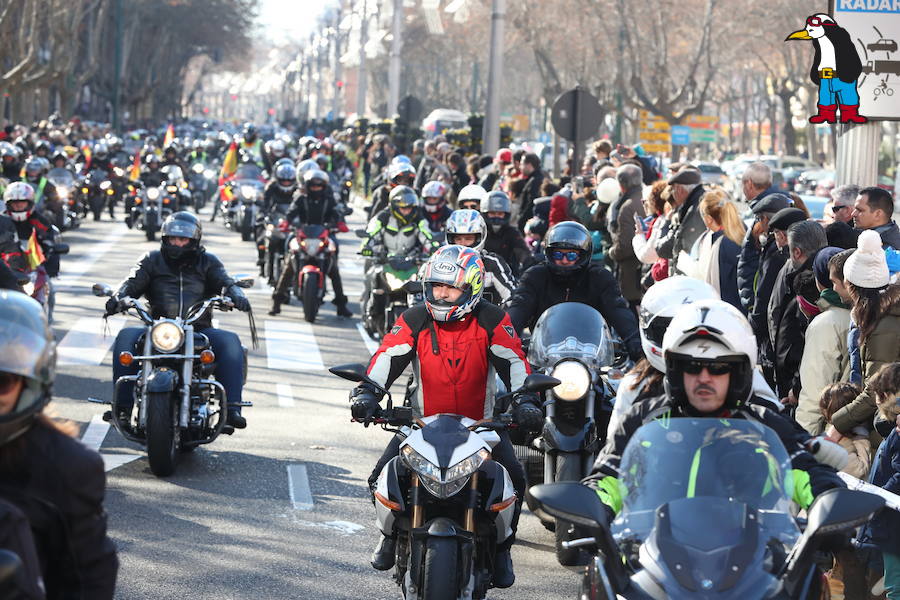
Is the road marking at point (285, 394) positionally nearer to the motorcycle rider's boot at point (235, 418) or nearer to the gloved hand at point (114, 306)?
the motorcycle rider's boot at point (235, 418)

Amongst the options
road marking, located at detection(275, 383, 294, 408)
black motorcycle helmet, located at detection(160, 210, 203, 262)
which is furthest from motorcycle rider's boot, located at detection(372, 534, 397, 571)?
road marking, located at detection(275, 383, 294, 408)

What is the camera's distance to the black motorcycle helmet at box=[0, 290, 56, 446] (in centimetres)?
391

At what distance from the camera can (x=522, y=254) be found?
14680mm

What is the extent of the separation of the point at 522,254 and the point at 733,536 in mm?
10361

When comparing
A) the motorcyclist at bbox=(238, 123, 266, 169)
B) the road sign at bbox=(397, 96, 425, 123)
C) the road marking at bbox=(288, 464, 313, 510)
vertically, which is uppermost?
the road sign at bbox=(397, 96, 425, 123)

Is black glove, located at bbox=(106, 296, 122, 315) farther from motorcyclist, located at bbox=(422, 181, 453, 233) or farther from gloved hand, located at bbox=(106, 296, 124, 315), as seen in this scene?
motorcyclist, located at bbox=(422, 181, 453, 233)

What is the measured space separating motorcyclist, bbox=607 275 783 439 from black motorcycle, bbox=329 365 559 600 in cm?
52

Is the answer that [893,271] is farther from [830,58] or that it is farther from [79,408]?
[79,408]

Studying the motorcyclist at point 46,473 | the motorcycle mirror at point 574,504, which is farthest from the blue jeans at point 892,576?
the motorcyclist at point 46,473

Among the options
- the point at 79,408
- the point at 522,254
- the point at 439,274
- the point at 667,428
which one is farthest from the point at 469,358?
the point at 522,254

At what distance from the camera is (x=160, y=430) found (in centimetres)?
1023

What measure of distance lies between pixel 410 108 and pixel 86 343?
2426cm

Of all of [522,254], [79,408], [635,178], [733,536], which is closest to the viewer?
[733,536]

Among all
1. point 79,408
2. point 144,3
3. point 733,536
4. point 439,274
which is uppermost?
point 144,3
